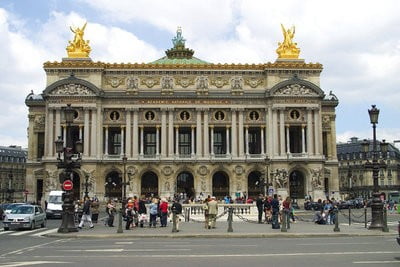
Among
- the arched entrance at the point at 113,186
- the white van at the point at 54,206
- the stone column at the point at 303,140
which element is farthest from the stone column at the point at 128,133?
the white van at the point at 54,206

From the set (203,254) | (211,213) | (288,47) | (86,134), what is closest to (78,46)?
(86,134)

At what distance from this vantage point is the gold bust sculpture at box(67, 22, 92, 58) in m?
87.8

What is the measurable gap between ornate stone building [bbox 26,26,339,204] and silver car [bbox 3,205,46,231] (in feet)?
139

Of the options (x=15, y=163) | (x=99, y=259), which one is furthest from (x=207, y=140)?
(x=15, y=163)

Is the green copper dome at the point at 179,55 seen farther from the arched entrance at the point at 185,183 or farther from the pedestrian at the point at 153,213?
the pedestrian at the point at 153,213

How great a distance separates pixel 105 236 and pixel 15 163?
120908 millimetres

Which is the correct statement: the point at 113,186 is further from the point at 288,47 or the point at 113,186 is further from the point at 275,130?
the point at 288,47

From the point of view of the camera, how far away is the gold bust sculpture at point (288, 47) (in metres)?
89.1

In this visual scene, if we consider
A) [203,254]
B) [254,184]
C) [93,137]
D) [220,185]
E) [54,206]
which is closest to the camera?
[203,254]

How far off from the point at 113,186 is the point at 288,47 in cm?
3372

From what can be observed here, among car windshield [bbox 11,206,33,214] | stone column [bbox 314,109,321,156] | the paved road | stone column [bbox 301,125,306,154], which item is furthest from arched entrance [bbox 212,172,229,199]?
the paved road

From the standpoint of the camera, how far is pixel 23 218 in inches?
1512

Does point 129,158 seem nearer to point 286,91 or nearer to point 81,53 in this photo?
point 81,53

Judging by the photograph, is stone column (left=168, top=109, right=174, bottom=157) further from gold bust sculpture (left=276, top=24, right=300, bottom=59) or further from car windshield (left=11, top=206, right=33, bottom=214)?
car windshield (left=11, top=206, right=33, bottom=214)
